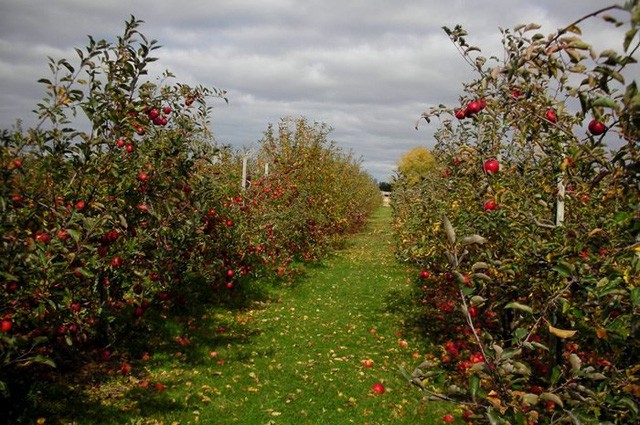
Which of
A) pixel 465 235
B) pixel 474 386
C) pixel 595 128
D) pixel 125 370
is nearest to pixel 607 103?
pixel 595 128

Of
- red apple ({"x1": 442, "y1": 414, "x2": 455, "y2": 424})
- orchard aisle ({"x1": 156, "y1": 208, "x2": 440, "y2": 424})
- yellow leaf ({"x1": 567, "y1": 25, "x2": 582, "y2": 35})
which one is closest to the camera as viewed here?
yellow leaf ({"x1": 567, "y1": 25, "x2": 582, "y2": 35})

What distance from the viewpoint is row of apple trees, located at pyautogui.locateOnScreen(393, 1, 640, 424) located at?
7.10 ft

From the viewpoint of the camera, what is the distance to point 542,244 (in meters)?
4.19

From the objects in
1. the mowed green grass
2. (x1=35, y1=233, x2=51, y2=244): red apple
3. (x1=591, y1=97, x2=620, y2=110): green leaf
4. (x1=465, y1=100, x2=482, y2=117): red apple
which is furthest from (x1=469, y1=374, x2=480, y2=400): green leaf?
(x1=35, y1=233, x2=51, y2=244): red apple

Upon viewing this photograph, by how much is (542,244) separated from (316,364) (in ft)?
14.1

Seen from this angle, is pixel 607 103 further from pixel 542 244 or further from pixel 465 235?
pixel 465 235

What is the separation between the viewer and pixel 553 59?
262cm

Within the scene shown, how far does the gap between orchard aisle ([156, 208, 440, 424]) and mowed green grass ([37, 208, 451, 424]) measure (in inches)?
0.6

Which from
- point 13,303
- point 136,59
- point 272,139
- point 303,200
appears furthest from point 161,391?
point 272,139

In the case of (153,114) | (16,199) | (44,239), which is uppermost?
(153,114)

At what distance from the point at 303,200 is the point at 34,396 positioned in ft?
35.6

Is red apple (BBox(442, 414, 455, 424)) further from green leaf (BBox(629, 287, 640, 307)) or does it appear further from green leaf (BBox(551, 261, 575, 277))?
green leaf (BBox(629, 287, 640, 307))

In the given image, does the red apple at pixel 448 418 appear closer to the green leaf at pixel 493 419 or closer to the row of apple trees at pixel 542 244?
the row of apple trees at pixel 542 244

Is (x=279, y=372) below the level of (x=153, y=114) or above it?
below
